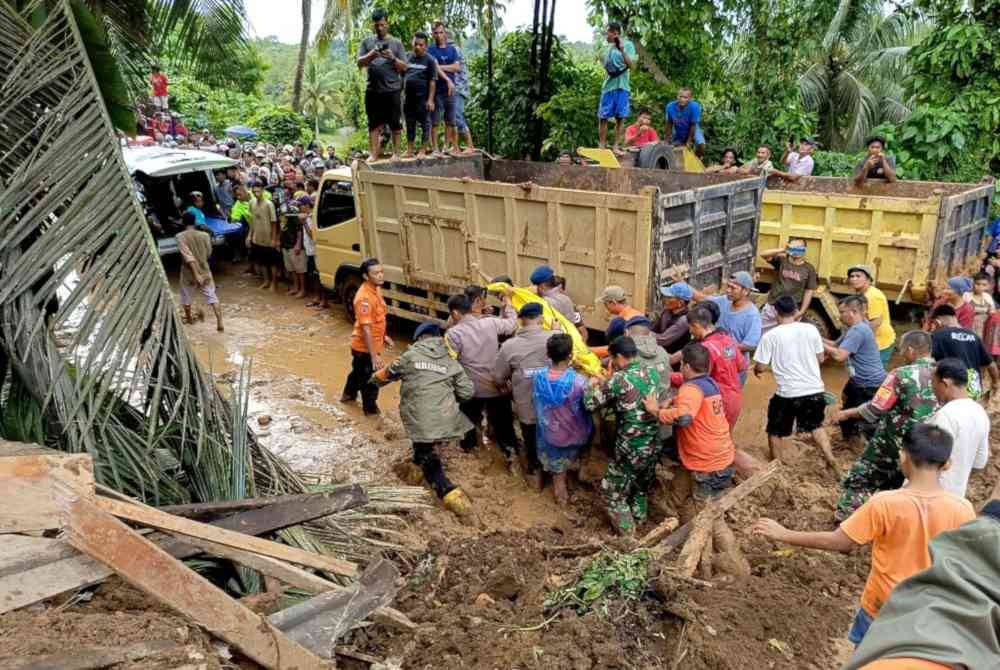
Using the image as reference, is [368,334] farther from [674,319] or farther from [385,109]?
[385,109]

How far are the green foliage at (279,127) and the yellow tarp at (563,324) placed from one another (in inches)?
830

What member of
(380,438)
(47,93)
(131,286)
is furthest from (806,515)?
(47,93)

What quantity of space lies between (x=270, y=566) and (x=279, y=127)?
80.8 ft

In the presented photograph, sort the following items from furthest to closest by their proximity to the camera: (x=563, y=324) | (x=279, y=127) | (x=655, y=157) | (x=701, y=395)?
(x=279, y=127) → (x=655, y=157) → (x=563, y=324) → (x=701, y=395)

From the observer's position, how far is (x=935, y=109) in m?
10.1

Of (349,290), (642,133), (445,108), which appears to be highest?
(445,108)

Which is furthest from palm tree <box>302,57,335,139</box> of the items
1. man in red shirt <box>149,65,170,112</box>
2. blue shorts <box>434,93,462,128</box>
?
blue shorts <box>434,93,462,128</box>

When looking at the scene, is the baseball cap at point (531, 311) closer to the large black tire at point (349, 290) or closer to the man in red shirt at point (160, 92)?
the large black tire at point (349, 290)

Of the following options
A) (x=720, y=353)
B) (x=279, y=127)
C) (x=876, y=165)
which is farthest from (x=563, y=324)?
(x=279, y=127)

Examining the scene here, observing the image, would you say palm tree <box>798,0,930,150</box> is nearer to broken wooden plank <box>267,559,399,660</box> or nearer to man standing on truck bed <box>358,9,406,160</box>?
man standing on truck bed <box>358,9,406,160</box>

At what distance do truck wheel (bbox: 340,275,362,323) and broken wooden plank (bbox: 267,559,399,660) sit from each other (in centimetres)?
647

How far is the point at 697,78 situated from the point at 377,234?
27.8 ft

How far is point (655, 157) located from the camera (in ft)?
30.6

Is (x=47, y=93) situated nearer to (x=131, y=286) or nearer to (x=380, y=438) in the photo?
(x=131, y=286)
